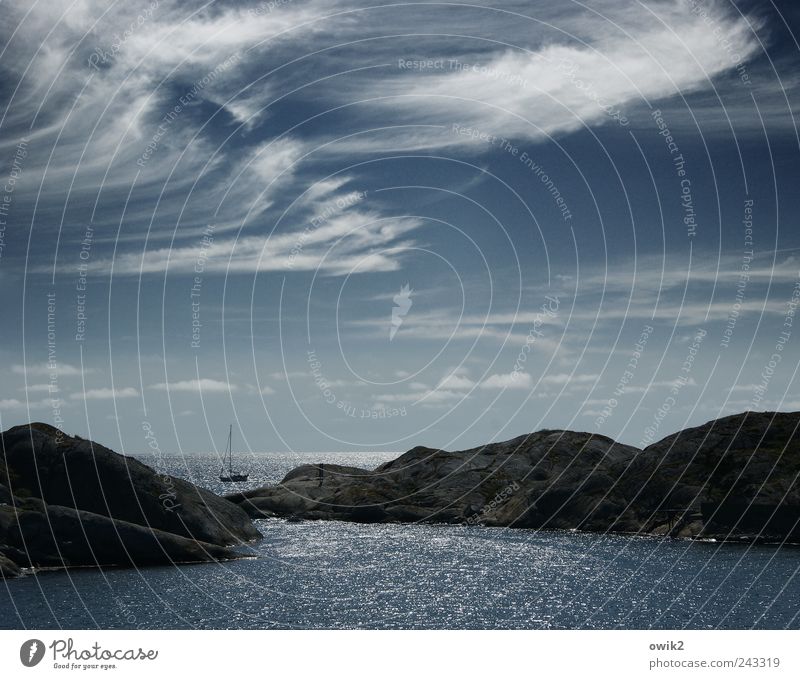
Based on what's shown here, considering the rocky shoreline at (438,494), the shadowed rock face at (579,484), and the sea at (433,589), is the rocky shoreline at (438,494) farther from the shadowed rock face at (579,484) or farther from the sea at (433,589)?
the sea at (433,589)

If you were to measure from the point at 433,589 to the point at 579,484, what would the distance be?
75.5 metres

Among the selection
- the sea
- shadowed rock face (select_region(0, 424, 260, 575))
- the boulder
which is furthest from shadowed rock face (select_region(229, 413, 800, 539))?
the boulder

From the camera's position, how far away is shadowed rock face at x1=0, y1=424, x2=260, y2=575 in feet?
261

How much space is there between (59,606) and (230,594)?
14724 mm

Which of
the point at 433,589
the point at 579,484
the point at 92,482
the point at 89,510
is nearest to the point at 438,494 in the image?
the point at 579,484

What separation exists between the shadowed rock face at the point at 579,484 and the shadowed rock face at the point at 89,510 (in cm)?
6609

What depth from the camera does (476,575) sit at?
91062mm

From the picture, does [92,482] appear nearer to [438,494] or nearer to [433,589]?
[433,589]

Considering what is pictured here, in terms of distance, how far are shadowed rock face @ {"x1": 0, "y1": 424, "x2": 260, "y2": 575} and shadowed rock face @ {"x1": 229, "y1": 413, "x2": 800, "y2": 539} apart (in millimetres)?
66090

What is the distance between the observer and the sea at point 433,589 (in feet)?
207

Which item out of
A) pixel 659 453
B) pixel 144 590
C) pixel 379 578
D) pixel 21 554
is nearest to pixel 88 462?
pixel 21 554

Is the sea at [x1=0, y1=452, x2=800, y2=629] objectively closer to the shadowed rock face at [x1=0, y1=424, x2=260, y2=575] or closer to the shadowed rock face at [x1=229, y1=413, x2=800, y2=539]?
the shadowed rock face at [x1=0, y1=424, x2=260, y2=575]
